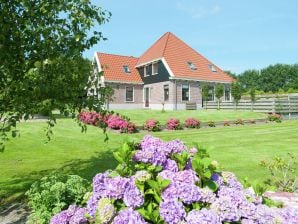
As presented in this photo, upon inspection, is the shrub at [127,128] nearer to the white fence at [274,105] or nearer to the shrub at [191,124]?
the shrub at [191,124]

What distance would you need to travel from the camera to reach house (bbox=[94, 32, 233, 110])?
37.2m

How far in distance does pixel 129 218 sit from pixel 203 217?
2.13 ft

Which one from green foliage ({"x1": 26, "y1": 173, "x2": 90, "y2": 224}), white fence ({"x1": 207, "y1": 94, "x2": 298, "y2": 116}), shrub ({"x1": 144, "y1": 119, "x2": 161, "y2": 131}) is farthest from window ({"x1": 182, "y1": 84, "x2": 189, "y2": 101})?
green foliage ({"x1": 26, "y1": 173, "x2": 90, "y2": 224})

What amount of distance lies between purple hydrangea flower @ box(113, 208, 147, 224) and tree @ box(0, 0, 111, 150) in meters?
2.60

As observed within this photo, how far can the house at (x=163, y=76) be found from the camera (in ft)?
122

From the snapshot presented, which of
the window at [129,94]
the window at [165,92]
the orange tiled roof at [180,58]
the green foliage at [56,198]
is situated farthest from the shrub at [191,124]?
the window at [129,94]

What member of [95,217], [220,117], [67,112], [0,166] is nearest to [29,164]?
[0,166]

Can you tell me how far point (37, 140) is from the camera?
15.4 meters

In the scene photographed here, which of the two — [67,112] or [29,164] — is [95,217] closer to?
[67,112]

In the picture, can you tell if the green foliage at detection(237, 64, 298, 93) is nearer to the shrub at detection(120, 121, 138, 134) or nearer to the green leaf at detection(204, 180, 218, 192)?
the shrub at detection(120, 121, 138, 134)

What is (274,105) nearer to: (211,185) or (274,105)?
(274,105)

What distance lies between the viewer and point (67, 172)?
933 cm

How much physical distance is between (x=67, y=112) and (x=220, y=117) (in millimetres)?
22079

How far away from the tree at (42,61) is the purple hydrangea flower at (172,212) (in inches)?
107
